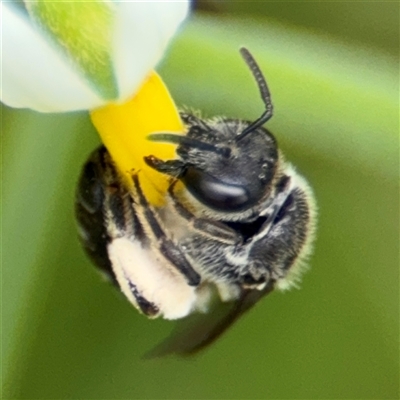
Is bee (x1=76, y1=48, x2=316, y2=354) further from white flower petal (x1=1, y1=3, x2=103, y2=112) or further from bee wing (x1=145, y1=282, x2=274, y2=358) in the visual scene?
white flower petal (x1=1, y1=3, x2=103, y2=112)

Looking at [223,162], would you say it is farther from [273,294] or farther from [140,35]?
[273,294]

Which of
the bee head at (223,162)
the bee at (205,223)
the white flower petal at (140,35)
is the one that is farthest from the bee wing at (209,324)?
the white flower petal at (140,35)

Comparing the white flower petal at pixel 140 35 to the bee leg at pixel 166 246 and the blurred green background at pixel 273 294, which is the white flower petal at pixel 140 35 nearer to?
the bee leg at pixel 166 246

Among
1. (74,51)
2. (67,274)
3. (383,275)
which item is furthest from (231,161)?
(383,275)

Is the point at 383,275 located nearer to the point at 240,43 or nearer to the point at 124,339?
the point at 124,339

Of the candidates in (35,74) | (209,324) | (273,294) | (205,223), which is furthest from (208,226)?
(273,294)
